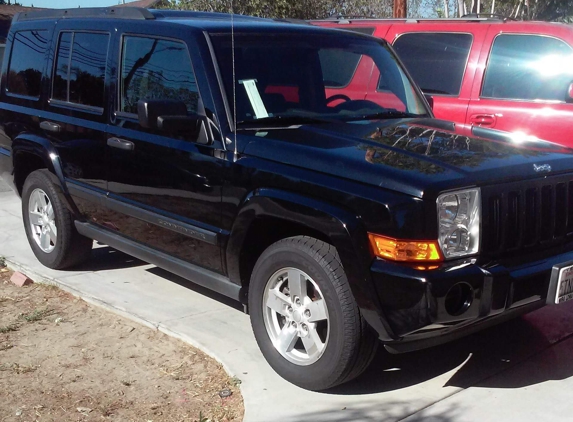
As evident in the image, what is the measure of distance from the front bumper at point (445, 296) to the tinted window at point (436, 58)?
3667 millimetres

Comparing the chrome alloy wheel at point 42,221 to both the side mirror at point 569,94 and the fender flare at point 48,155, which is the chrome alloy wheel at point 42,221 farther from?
the side mirror at point 569,94

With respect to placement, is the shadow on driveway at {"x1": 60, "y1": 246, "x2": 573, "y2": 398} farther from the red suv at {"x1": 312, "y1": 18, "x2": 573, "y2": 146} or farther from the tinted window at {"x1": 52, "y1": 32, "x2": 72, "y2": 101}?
the tinted window at {"x1": 52, "y1": 32, "x2": 72, "y2": 101}

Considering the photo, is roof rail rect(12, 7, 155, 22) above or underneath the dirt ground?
above

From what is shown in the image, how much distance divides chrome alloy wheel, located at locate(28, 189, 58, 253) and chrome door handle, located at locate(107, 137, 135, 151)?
4.03 feet

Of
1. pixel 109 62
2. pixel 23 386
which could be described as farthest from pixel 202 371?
pixel 109 62

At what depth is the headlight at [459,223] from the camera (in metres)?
3.73

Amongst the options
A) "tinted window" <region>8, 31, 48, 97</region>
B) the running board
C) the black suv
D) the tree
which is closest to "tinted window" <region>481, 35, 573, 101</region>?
the black suv

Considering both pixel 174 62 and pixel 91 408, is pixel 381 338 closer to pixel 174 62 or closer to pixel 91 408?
pixel 91 408

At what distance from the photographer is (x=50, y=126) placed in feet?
19.8

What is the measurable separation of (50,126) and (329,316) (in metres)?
3.09

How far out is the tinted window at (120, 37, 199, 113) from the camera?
4.86 metres

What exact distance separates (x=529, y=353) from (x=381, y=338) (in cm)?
140

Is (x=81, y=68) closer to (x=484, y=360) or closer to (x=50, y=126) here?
(x=50, y=126)

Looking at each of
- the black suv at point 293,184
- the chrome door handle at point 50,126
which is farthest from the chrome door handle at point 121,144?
the chrome door handle at point 50,126
